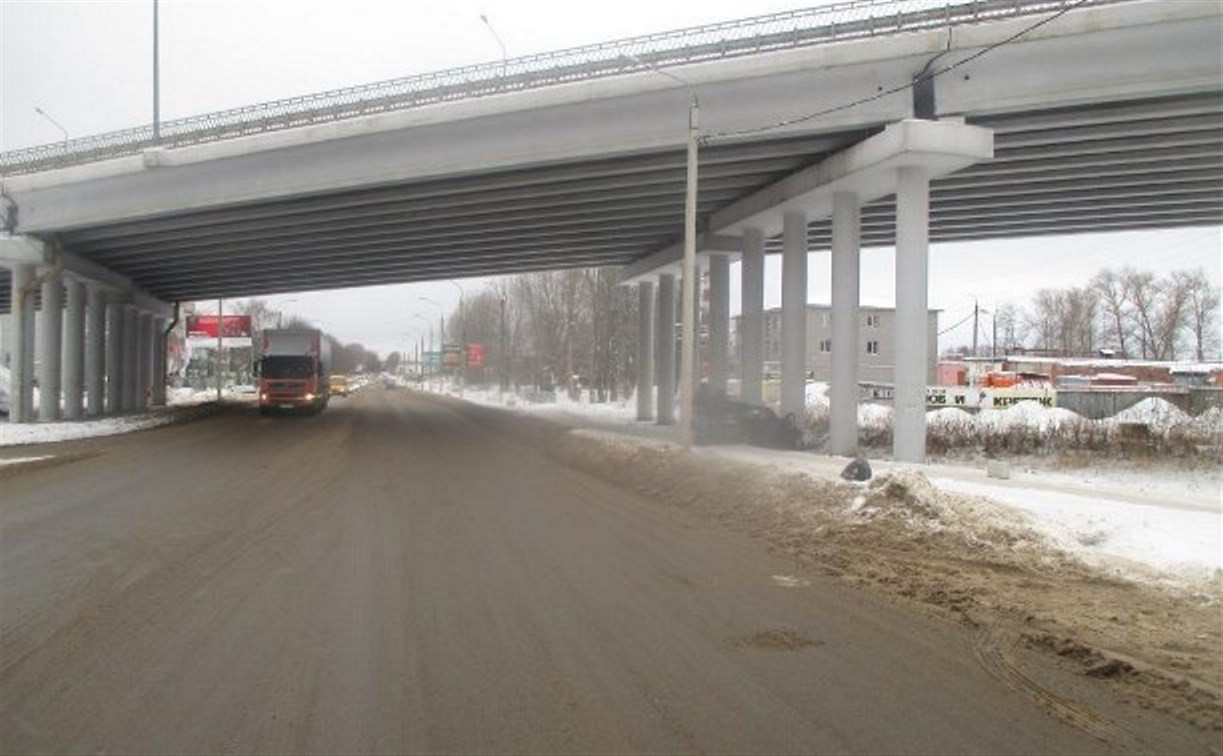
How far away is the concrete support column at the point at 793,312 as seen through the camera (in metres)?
29.2

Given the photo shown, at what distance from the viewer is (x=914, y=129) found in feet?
68.6

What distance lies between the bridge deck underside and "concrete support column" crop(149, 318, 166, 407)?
448 inches

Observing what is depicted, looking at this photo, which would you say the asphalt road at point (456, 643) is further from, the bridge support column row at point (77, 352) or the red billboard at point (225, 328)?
the red billboard at point (225, 328)

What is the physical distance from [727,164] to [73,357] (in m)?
28.5

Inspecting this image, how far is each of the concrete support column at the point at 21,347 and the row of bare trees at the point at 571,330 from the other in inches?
1092

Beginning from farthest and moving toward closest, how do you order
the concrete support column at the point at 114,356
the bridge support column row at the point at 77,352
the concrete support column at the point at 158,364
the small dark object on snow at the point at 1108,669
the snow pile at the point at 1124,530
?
the concrete support column at the point at 158,364, the concrete support column at the point at 114,356, the bridge support column row at the point at 77,352, the snow pile at the point at 1124,530, the small dark object on snow at the point at 1108,669

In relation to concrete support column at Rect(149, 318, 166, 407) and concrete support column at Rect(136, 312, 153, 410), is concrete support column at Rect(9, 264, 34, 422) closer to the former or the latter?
concrete support column at Rect(136, 312, 153, 410)

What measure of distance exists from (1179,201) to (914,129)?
54.0ft

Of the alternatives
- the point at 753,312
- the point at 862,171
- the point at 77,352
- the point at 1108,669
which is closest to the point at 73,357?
the point at 77,352

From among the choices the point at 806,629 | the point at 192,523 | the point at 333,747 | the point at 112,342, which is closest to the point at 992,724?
the point at 806,629

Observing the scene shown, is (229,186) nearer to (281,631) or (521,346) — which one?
(281,631)

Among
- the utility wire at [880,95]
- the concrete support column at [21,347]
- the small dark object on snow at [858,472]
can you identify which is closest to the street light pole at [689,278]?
the utility wire at [880,95]

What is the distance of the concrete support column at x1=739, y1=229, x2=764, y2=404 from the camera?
33.1 meters

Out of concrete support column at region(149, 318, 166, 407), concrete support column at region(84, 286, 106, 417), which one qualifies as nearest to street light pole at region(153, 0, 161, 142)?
concrete support column at region(84, 286, 106, 417)
